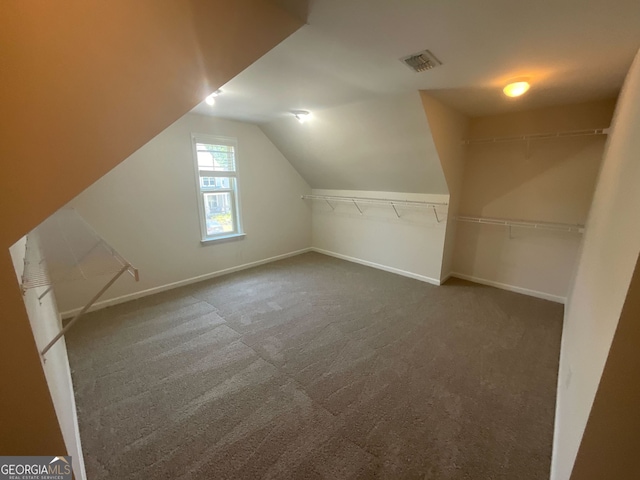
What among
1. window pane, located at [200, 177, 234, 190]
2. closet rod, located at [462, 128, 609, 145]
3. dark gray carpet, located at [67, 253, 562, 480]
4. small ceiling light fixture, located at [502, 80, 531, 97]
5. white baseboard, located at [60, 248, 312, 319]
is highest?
small ceiling light fixture, located at [502, 80, 531, 97]

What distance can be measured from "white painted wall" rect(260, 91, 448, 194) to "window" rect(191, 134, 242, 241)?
31.0 inches

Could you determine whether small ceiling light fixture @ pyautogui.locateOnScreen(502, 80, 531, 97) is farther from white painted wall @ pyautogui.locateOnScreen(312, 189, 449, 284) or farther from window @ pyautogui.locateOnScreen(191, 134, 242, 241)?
window @ pyautogui.locateOnScreen(191, 134, 242, 241)

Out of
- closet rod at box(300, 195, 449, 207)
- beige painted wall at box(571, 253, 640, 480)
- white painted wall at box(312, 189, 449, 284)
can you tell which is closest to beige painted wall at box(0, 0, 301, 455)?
beige painted wall at box(571, 253, 640, 480)

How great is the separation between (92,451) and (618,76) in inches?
173

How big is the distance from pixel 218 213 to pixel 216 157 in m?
0.82

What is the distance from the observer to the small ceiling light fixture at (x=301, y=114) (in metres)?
3.27

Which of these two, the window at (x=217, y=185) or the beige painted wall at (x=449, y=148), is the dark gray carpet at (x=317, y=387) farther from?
the window at (x=217, y=185)

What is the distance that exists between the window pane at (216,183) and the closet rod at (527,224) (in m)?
3.43

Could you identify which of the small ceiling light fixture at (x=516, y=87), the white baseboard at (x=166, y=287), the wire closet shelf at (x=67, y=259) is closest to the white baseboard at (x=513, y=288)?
the small ceiling light fixture at (x=516, y=87)

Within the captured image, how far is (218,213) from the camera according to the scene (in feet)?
13.0

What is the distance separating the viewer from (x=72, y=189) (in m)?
0.74

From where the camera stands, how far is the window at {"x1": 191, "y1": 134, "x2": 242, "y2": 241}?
11.8 ft

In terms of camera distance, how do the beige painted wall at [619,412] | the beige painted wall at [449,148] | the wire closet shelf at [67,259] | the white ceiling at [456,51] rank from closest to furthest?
the beige painted wall at [619,412] < the wire closet shelf at [67,259] < the white ceiling at [456,51] < the beige painted wall at [449,148]

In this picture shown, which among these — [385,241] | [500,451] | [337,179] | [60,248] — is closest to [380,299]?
[385,241]
